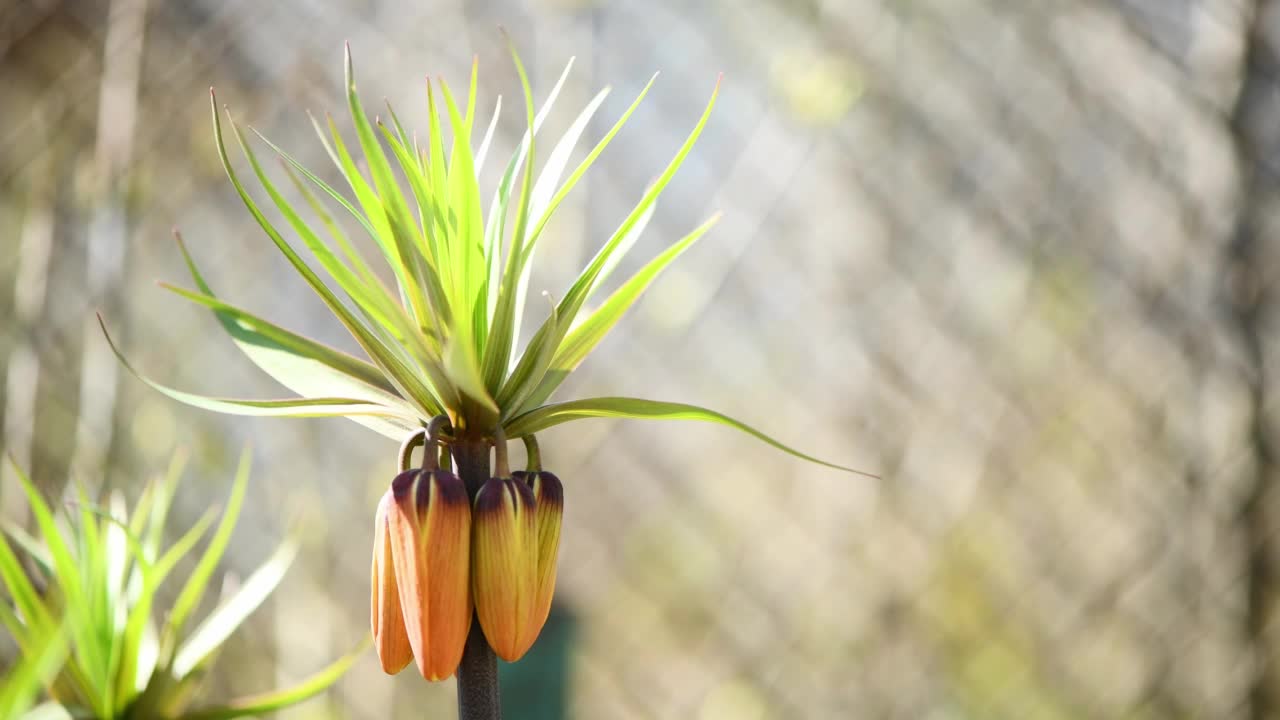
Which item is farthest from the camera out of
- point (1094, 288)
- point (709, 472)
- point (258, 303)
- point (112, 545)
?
point (258, 303)

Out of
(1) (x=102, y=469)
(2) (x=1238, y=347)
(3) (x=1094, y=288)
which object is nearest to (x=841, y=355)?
(3) (x=1094, y=288)

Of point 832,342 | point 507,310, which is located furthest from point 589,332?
point 832,342

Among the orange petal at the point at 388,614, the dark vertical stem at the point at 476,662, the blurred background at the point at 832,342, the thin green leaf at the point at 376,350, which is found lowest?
the blurred background at the point at 832,342

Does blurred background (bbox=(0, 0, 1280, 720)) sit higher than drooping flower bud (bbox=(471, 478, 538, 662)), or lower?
lower

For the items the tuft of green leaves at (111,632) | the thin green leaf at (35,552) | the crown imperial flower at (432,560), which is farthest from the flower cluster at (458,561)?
the thin green leaf at (35,552)

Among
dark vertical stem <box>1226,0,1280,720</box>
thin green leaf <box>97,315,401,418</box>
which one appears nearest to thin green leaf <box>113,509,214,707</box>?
thin green leaf <box>97,315,401,418</box>

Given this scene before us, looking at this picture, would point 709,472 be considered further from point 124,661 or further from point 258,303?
point 124,661

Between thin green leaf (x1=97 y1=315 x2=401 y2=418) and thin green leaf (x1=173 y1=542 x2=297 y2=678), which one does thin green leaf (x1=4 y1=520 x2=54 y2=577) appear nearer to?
thin green leaf (x1=173 y1=542 x2=297 y2=678)

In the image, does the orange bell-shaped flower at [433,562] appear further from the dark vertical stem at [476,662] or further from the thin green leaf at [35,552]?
the thin green leaf at [35,552]
